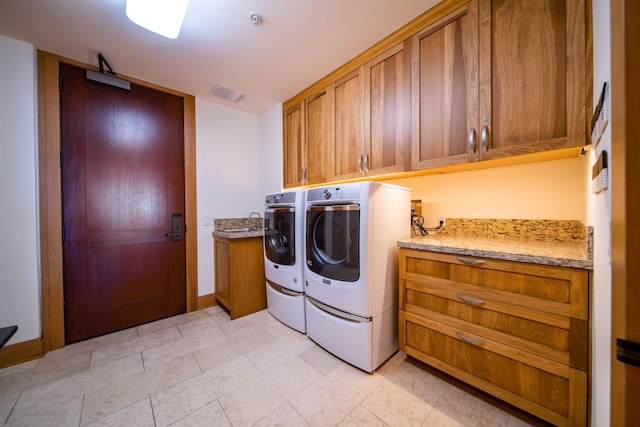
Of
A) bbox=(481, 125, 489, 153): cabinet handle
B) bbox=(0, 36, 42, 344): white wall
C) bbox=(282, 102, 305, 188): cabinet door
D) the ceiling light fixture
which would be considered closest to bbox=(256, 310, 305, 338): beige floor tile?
Answer: bbox=(282, 102, 305, 188): cabinet door

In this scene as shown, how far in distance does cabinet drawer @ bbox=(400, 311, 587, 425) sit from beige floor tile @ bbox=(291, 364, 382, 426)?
1.26ft

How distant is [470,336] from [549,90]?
1361 mm

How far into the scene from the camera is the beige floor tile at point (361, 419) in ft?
3.76

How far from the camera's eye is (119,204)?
2.16 m

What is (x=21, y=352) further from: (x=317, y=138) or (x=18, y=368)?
(x=317, y=138)

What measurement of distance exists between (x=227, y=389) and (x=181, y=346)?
743 millimetres

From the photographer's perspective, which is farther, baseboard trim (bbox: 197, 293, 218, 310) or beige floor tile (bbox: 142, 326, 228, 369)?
baseboard trim (bbox: 197, 293, 218, 310)

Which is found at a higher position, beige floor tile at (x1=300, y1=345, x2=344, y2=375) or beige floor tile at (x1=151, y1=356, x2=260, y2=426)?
beige floor tile at (x1=300, y1=345, x2=344, y2=375)

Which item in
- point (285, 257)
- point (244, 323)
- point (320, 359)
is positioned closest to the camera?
point (320, 359)

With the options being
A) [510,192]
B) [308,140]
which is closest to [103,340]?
[308,140]

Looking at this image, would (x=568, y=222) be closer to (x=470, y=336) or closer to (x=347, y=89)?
(x=470, y=336)

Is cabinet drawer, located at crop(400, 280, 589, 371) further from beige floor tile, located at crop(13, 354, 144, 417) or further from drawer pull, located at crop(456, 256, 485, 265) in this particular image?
beige floor tile, located at crop(13, 354, 144, 417)

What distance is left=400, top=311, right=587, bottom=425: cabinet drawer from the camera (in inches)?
38.2

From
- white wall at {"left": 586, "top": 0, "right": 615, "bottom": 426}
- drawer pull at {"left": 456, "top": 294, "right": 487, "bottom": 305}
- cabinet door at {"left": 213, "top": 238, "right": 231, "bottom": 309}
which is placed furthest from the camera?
cabinet door at {"left": 213, "top": 238, "right": 231, "bottom": 309}
